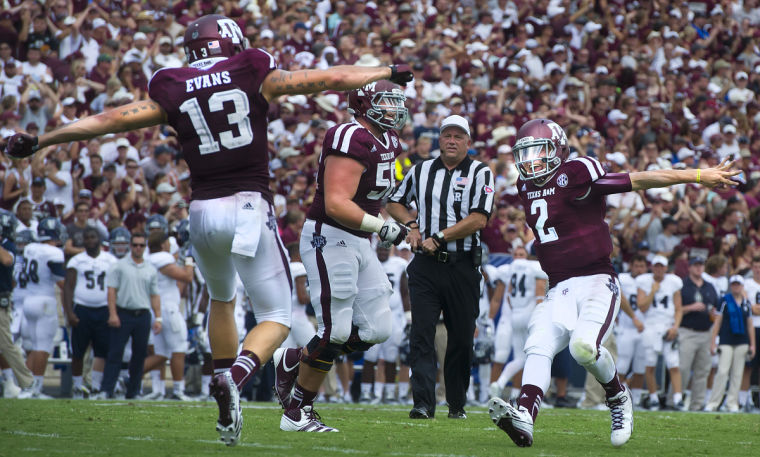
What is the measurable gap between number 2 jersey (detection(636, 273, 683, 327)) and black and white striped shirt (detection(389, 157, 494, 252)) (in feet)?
17.3

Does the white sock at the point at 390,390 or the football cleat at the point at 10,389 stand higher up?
the football cleat at the point at 10,389

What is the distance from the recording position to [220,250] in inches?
214

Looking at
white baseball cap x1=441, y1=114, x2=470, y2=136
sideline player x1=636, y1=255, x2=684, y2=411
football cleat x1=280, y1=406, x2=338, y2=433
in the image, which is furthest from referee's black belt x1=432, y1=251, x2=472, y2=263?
sideline player x1=636, y1=255, x2=684, y2=411

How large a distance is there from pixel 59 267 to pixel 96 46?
17.5 feet

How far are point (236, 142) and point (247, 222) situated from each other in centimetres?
41

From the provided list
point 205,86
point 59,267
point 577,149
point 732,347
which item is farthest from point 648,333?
point 205,86

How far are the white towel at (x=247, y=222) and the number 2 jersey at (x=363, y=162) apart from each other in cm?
101

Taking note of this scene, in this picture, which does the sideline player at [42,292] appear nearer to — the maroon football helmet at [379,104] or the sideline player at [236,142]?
the maroon football helmet at [379,104]

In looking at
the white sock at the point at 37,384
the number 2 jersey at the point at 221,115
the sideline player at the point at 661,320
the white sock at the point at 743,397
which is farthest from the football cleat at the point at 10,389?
the white sock at the point at 743,397

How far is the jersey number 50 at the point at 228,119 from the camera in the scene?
538 cm

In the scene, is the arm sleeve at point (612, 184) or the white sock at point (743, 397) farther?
the white sock at point (743, 397)

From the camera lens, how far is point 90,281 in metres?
11.3

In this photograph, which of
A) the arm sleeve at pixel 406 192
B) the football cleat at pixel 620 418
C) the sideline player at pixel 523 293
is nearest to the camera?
the football cleat at pixel 620 418

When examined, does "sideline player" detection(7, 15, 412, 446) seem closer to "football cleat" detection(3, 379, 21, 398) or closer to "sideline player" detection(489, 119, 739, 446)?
"sideline player" detection(489, 119, 739, 446)
